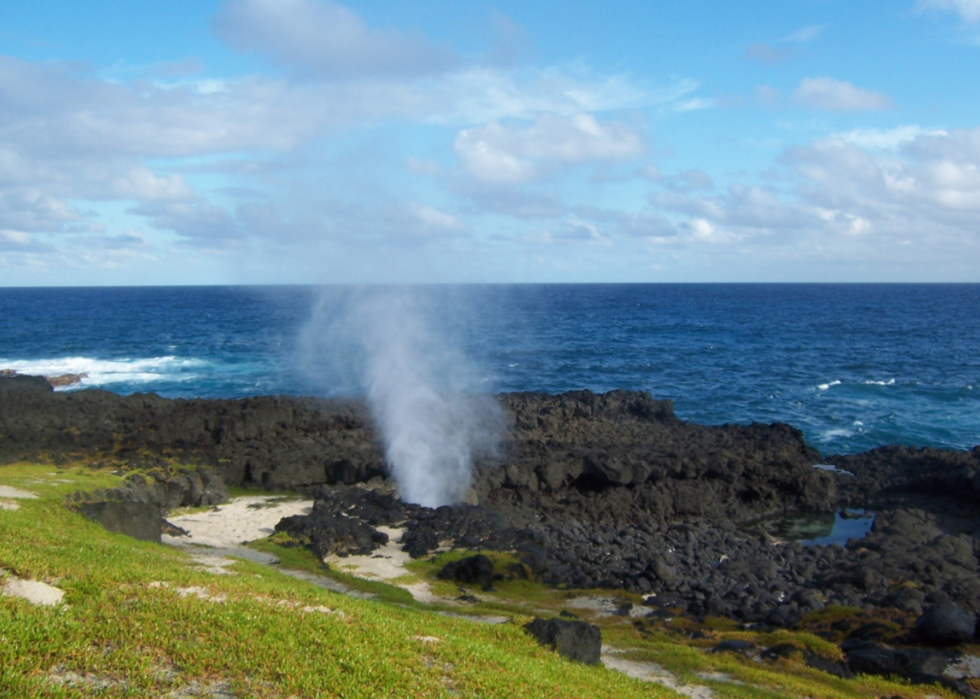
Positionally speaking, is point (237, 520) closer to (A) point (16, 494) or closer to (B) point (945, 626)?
(A) point (16, 494)

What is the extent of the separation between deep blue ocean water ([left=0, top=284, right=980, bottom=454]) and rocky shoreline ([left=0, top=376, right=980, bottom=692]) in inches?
366

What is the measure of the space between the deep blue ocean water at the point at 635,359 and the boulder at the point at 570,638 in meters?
33.6

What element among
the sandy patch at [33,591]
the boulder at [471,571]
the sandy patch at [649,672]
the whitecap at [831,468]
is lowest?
the whitecap at [831,468]

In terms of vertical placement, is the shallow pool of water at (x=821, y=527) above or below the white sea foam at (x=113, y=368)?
below

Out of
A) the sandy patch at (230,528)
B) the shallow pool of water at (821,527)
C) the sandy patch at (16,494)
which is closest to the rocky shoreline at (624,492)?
the shallow pool of water at (821,527)

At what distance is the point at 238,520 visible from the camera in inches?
981

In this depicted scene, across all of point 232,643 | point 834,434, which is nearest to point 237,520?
point 232,643

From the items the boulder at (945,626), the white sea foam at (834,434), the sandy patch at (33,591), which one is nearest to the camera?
the sandy patch at (33,591)

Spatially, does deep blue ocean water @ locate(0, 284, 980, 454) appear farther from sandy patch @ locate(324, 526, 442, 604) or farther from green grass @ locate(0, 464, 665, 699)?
green grass @ locate(0, 464, 665, 699)

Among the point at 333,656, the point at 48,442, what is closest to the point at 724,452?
the point at 333,656

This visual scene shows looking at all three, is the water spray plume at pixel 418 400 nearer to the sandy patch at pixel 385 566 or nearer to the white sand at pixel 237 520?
the white sand at pixel 237 520

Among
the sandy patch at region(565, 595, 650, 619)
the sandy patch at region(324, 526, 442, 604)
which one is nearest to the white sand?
the sandy patch at region(324, 526, 442, 604)

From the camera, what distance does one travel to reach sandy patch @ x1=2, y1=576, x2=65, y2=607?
373 inches

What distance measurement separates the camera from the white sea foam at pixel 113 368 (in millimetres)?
63375
